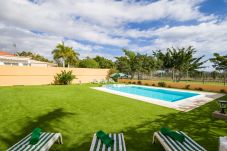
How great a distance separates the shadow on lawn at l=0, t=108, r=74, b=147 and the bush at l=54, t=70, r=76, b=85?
16.2 metres

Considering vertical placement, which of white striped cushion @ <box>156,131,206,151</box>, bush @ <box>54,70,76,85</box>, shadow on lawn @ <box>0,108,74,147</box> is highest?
bush @ <box>54,70,76,85</box>

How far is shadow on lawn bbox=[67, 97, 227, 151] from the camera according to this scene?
15.7 ft

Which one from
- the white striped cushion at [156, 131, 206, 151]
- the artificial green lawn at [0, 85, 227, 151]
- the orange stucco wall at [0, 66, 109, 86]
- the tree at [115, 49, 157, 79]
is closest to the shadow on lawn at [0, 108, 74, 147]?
the artificial green lawn at [0, 85, 227, 151]

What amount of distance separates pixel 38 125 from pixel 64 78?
18.6m

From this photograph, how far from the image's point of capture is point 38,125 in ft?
21.4

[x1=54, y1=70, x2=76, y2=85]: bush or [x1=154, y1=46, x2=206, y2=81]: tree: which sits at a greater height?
[x1=154, y1=46, x2=206, y2=81]: tree

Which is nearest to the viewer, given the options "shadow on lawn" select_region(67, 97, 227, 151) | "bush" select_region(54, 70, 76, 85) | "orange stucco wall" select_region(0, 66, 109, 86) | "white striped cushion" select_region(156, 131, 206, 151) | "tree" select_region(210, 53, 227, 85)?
"white striped cushion" select_region(156, 131, 206, 151)

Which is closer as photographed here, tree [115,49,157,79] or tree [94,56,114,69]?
tree [115,49,157,79]

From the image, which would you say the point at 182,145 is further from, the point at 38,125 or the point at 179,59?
the point at 179,59

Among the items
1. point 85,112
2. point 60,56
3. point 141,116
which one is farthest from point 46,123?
point 60,56

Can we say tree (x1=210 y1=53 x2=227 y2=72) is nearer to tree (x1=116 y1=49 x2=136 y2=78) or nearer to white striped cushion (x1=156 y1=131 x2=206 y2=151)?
tree (x1=116 y1=49 x2=136 y2=78)

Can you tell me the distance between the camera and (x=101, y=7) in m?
16.7

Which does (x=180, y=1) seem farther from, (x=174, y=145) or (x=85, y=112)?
(x=174, y=145)

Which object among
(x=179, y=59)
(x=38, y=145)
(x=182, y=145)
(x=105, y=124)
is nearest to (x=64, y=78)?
(x=105, y=124)
